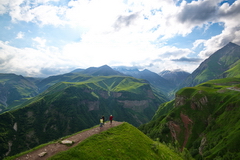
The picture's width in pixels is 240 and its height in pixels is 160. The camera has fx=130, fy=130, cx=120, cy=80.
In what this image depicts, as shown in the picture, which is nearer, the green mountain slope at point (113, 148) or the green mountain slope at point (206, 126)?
the green mountain slope at point (113, 148)

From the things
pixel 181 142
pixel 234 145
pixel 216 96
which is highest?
pixel 216 96

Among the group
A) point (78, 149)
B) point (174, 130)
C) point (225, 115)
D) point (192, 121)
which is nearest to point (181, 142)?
point (174, 130)

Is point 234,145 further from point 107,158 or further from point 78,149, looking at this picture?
point 78,149

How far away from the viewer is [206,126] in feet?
373

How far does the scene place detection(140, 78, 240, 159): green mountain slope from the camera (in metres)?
75.0

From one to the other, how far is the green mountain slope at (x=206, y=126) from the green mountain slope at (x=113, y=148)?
142 ft

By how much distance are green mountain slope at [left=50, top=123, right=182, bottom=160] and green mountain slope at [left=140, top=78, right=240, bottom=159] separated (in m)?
43.4

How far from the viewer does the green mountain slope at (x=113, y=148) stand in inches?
1010

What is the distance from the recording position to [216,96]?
13038 centimetres

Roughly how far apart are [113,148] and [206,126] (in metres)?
117

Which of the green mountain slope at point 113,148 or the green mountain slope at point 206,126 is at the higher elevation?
the green mountain slope at point 113,148

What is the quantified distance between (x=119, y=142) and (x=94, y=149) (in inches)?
280

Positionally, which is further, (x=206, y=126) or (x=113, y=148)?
(x=206, y=126)

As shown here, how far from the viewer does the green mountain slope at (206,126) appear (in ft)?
246
